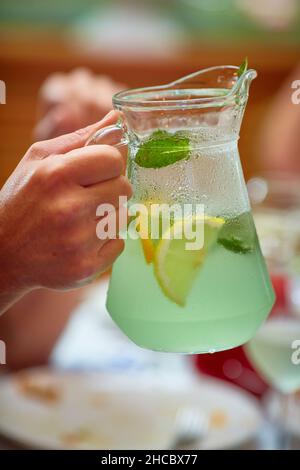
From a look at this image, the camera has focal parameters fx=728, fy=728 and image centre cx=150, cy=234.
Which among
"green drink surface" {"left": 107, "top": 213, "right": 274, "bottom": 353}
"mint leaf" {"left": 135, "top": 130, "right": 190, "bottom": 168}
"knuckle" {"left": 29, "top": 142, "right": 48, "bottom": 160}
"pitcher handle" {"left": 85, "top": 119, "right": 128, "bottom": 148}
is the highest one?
"pitcher handle" {"left": 85, "top": 119, "right": 128, "bottom": 148}

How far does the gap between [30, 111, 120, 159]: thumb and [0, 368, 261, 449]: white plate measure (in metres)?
0.64

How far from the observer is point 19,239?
51 centimetres

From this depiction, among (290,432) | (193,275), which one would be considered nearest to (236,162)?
(193,275)

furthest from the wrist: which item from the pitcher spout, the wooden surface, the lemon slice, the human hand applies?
the wooden surface

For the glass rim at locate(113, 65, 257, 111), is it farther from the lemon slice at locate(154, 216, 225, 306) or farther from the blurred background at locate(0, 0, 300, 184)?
the blurred background at locate(0, 0, 300, 184)

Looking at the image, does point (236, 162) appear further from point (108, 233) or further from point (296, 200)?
point (296, 200)

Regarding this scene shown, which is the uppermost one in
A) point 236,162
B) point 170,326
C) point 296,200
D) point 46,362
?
point 236,162

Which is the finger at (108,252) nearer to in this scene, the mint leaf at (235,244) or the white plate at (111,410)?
the mint leaf at (235,244)

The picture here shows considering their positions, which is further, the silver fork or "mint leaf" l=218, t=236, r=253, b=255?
the silver fork

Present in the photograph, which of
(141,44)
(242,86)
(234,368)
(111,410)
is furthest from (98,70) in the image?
(242,86)

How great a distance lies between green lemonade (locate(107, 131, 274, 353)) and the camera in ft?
1.83

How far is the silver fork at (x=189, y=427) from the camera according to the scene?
1079mm

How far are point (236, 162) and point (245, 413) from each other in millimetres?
688

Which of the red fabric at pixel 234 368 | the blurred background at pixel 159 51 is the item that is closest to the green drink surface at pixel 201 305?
the red fabric at pixel 234 368
